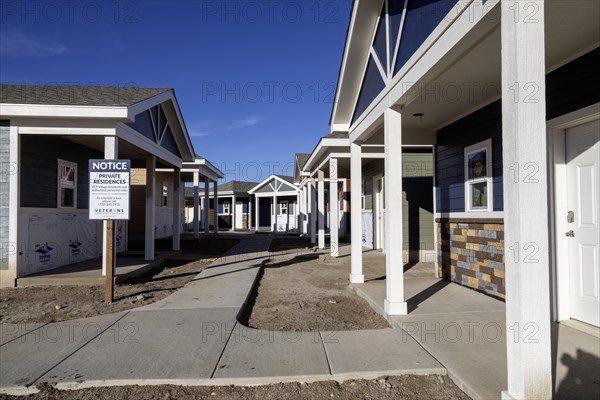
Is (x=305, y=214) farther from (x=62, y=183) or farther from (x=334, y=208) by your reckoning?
(x=62, y=183)

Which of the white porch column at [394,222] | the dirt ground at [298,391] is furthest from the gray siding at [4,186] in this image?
the white porch column at [394,222]

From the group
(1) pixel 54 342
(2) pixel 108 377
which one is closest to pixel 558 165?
(2) pixel 108 377

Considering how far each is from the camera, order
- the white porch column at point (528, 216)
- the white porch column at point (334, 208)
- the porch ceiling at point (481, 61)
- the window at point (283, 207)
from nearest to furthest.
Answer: the white porch column at point (528, 216)
the porch ceiling at point (481, 61)
the white porch column at point (334, 208)
the window at point (283, 207)

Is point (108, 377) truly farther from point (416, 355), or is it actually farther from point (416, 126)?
point (416, 126)

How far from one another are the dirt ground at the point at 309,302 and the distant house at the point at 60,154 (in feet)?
13.0

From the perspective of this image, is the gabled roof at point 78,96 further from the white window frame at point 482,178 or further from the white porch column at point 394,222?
the white window frame at point 482,178

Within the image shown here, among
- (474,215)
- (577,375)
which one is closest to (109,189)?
(474,215)

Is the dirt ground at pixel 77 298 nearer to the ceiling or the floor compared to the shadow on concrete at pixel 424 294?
nearer to the floor

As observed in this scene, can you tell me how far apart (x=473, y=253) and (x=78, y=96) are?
840 cm

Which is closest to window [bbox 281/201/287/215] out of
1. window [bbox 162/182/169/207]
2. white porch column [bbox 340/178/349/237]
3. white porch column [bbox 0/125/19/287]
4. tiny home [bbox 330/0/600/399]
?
white porch column [bbox 340/178/349/237]

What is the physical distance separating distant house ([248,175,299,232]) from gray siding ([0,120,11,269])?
59.4 feet

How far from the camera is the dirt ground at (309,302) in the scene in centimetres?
515

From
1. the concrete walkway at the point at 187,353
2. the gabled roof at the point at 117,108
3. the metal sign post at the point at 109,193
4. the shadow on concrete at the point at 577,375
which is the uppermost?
the gabled roof at the point at 117,108

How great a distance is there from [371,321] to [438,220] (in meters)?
3.37
